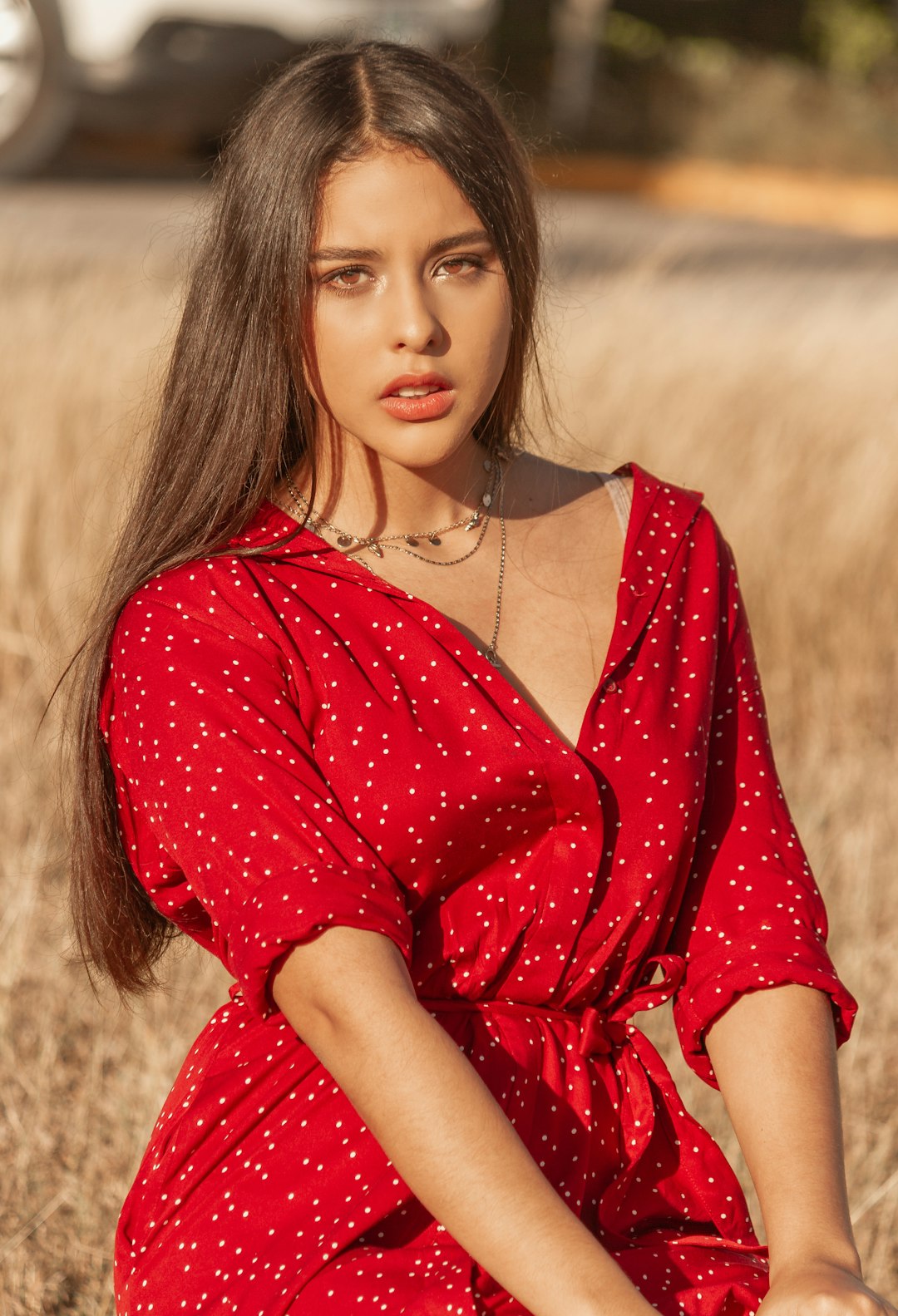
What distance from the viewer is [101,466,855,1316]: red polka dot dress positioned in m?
1.59

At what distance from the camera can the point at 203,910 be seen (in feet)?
5.98

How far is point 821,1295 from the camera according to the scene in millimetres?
1480

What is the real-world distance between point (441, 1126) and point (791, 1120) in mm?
390

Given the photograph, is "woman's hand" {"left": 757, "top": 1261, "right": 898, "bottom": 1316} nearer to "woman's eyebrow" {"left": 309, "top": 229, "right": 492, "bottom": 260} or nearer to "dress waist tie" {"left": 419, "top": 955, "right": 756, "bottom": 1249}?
"dress waist tie" {"left": 419, "top": 955, "right": 756, "bottom": 1249}

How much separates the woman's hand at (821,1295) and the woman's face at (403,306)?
85 centimetres

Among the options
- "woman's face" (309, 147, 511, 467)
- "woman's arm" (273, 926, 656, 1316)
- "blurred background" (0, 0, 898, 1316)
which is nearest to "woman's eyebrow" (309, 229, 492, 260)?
"woman's face" (309, 147, 511, 467)

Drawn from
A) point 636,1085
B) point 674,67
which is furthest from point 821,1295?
point 674,67

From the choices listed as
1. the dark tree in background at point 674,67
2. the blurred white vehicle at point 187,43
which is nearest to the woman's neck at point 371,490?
the blurred white vehicle at point 187,43

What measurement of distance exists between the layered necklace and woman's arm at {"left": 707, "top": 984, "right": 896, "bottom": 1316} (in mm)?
453

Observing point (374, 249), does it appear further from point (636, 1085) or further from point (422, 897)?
point (636, 1085)

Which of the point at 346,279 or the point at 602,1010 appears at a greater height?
the point at 346,279

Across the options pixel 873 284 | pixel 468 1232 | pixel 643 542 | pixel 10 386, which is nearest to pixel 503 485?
pixel 643 542

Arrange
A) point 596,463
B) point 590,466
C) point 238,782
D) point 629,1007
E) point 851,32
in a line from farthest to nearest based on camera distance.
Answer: point 851,32 < point 596,463 < point 590,466 < point 629,1007 < point 238,782

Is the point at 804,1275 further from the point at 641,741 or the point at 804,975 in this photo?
the point at 641,741
